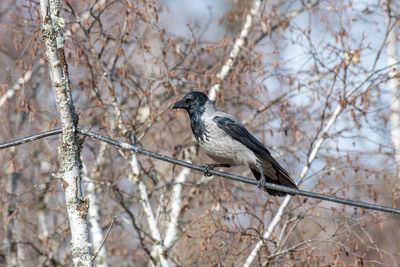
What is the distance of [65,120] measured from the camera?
3436 millimetres

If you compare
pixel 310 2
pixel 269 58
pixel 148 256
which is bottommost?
pixel 148 256

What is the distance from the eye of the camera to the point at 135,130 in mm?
5941

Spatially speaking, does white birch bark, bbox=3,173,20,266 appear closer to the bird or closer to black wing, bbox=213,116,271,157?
the bird

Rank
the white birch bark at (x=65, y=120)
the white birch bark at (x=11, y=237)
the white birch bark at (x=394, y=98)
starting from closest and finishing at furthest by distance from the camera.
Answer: the white birch bark at (x=65, y=120) < the white birch bark at (x=394, y=98) < the white birch bark at (x=11, y=237)

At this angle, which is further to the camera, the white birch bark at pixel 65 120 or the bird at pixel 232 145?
the bird at pixel 232 145

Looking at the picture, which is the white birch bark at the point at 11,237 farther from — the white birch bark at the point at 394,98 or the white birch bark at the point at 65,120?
the white birch bark at the point at 394,98

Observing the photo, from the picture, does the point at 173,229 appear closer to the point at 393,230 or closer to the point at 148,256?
the point at 148,256

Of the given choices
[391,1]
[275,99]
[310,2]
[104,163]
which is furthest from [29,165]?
→ [391,1]

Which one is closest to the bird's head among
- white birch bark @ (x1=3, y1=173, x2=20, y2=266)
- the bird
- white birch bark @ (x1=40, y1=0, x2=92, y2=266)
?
the bird

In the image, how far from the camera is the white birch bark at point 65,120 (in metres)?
3.25

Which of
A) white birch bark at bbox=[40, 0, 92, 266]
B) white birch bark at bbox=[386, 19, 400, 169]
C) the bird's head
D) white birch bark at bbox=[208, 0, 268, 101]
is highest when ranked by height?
white birch bark at bbox=[208, 0, 268, 101]

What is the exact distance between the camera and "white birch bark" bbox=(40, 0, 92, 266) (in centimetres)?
325

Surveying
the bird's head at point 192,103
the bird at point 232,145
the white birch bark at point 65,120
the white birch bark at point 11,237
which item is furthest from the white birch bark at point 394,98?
the white birch bark at point 11,237

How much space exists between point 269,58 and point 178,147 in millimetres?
1700
